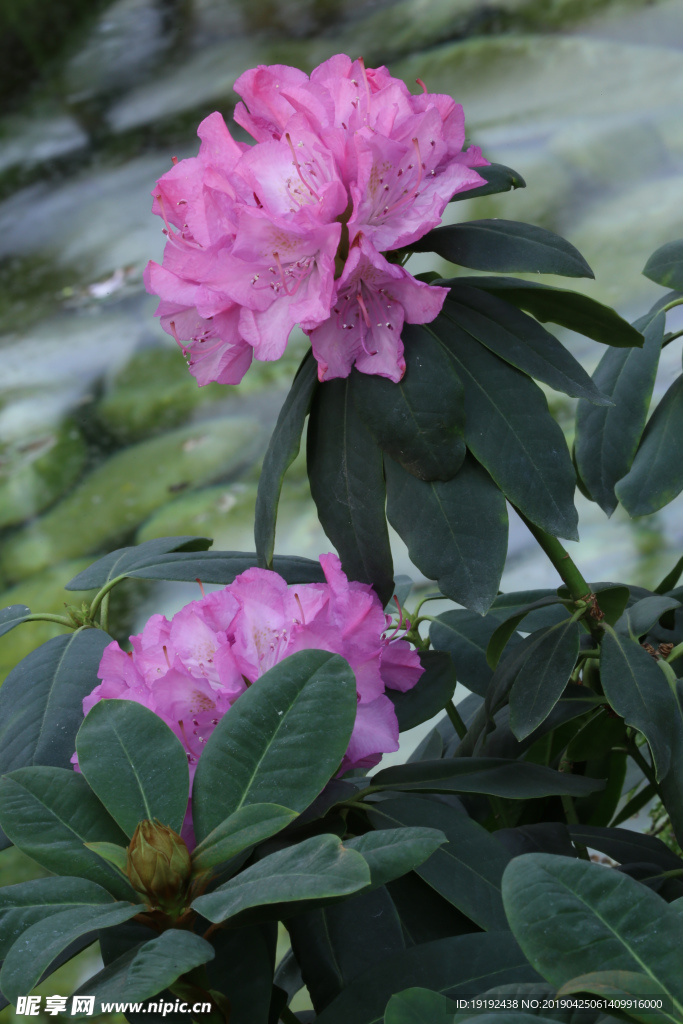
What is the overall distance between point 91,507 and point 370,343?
1716mm

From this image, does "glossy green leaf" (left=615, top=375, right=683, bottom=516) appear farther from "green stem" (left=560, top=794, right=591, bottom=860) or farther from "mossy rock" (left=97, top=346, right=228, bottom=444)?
"mossy rock" (left=97, top=346, right=228, bottom=444)

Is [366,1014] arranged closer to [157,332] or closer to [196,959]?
[196,959]

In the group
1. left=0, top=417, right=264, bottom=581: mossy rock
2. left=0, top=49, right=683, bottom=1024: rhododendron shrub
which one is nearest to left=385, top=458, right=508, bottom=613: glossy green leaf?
left=0, top=49, right=683, bottom=1024: rhododendron shrub

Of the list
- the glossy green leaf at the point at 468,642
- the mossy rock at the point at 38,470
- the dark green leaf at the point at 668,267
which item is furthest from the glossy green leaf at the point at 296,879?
the mossy rock at the point at 38,470

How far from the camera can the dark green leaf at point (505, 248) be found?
47cm

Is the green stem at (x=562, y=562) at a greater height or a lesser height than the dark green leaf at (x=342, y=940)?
greater

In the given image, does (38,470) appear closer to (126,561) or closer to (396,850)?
(126,561)

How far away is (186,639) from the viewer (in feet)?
1.53

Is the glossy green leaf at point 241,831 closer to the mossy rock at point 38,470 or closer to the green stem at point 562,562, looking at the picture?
the green stem at point 562,562

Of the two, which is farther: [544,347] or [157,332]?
[157,332]

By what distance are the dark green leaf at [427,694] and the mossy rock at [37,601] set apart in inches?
53.3

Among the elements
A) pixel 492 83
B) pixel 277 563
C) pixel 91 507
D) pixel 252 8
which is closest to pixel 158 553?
pixel 277 563

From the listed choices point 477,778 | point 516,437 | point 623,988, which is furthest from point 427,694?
point 623,988

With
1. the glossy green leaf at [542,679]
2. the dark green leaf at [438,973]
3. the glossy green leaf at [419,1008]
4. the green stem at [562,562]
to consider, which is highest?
the glossy green leaf at [419,1008]
